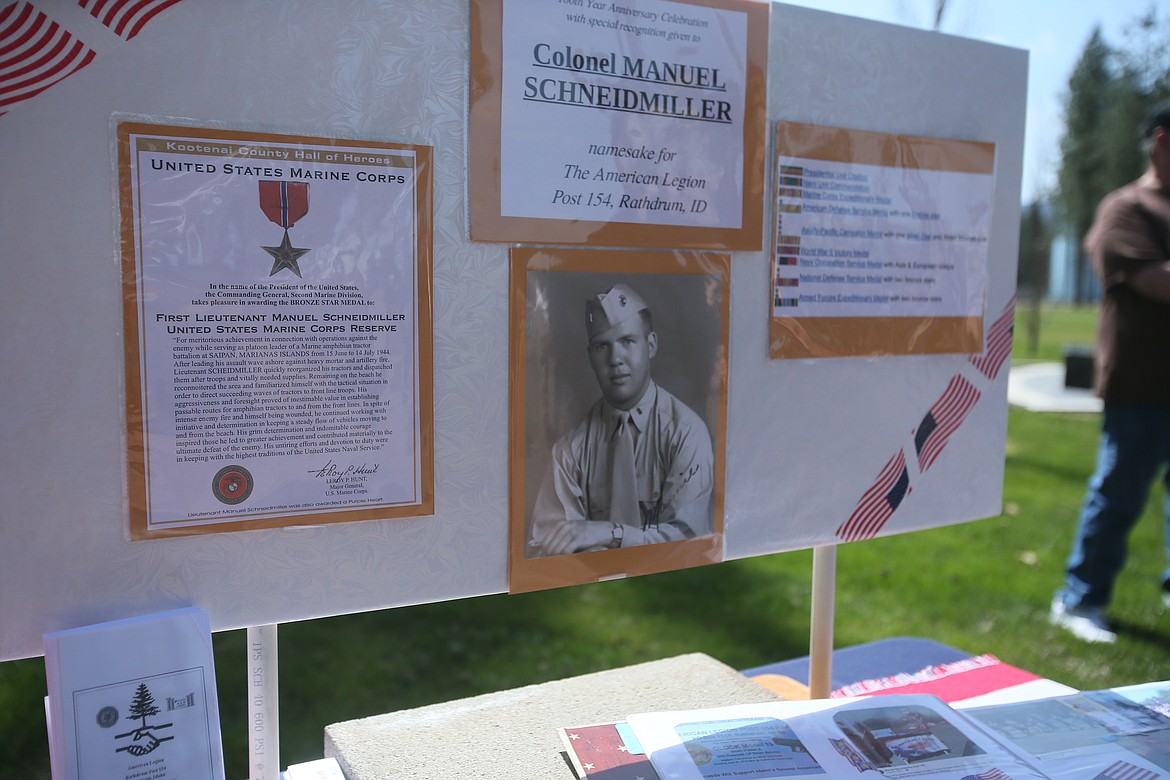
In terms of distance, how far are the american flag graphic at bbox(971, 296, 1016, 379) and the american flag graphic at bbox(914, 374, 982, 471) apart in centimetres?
5

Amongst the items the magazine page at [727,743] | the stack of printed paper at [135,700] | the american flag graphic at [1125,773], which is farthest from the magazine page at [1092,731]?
the stack of printed paper at [135,700]

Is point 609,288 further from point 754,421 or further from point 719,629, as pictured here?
point 719,629

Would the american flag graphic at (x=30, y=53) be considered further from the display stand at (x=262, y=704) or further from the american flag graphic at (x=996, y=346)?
the american flag graphic at (x=996, y=346)

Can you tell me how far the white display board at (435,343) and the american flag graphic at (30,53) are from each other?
1 cm

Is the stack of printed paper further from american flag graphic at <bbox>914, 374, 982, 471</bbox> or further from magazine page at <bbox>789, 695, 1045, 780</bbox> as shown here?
american flag graphic at <bbox>914, 374, 982, 471</bbox>

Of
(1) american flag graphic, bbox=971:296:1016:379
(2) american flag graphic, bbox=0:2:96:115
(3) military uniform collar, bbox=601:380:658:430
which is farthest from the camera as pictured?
(1) american flag graphic, bbox=971:296:1016:379

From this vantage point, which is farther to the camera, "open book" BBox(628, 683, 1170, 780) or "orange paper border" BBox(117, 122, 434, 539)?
"open book" BBox(628, 683, 1170, 780)

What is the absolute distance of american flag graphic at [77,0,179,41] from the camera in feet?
2.93

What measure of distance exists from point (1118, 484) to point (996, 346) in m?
1.76

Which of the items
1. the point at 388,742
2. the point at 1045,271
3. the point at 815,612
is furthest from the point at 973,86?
the point at 1045,271

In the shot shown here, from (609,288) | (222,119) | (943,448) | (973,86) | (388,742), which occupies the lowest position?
(388,742)

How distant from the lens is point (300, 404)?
39.7 inches

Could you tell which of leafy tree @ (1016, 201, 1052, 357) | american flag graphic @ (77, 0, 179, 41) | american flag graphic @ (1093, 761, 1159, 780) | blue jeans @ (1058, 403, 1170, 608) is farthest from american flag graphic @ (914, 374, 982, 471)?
leafy tree @ (1016, 201, 1052, 357)

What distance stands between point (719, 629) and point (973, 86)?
2.37 metres
